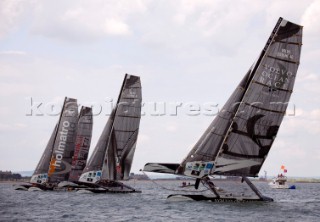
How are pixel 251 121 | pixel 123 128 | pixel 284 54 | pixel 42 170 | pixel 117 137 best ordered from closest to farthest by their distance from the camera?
1. pixel 284 54
2. pixel 251 121
3. pixel 117 137
4. pixel 123 128
5. pixel 42 170

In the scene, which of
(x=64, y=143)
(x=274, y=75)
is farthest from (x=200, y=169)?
(x=64, y=143)

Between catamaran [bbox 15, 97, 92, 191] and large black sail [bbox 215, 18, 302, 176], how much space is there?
1143 inches

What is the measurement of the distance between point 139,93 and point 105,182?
9.65m

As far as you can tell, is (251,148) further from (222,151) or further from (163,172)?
(163,172)

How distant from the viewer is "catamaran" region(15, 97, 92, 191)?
63.7 m

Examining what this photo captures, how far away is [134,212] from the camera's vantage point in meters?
37.4

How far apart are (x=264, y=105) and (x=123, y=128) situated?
20.0 m

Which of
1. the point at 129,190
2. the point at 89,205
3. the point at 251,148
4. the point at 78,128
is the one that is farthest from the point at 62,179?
the point at 251,148

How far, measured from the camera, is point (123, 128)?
183ft

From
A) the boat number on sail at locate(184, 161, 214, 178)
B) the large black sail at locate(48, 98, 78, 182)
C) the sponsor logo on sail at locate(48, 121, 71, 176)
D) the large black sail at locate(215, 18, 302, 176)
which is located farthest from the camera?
the large black sail at locate(48, 98, 78, 182)

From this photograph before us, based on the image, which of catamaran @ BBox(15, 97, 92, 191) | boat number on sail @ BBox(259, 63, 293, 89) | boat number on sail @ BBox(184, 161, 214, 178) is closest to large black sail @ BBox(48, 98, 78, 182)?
catamaran @ BBox(15, 97, 92, 191)

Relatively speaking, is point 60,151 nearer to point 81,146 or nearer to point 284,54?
point 81,146

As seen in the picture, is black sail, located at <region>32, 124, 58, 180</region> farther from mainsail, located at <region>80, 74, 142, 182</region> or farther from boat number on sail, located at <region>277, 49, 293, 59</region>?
boat number on sail, located at <region>277, 49, 293, 59</region>

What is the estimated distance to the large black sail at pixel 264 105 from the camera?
38938 millimetres
